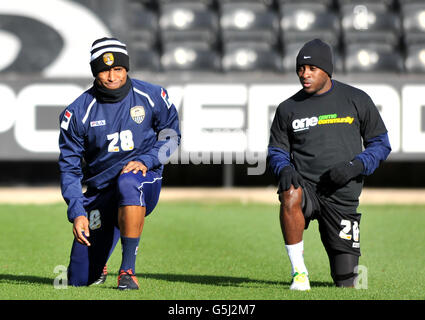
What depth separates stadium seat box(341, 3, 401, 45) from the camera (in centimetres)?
1877

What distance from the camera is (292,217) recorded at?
6.58 meters

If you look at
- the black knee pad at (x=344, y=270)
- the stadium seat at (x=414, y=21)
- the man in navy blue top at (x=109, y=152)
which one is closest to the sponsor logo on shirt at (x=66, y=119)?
the man in navy blue top at (x=109, y=152)

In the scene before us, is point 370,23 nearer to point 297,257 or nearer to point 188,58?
point 188,58

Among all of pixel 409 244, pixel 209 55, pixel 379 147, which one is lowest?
pixel 409 244

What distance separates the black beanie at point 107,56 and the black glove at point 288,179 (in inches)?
55.7

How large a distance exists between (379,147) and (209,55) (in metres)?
11.9

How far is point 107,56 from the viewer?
665 cm

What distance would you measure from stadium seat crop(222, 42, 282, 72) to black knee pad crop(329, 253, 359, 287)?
11.4 m

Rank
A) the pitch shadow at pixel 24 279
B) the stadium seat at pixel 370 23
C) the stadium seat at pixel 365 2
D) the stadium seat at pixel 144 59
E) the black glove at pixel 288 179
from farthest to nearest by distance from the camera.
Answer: the stadium seat at pixel 365 2
the stadium seat at pixel 370 23
the stadium seat at pixel 144 59
the pitch shadow at pixel 24 279
the black glove at pixel 288 179

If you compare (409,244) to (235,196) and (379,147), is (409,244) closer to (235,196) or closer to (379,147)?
(379,147)

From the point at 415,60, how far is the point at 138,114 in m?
12.1

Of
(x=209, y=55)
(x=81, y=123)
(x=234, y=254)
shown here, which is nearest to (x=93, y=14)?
(x=209, y=55)

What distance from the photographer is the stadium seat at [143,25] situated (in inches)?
752

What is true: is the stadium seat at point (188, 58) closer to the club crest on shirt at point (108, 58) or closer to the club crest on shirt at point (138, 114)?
the club crest on shirt at point (138, 114)
